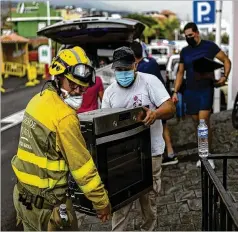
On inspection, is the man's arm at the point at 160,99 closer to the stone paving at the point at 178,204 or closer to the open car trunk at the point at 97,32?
the stone paving at the point at 178,204

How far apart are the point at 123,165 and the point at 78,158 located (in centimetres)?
65

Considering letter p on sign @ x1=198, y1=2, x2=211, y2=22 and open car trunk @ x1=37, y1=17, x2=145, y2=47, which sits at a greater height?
letter p on sign @ x1=198, y1=2, x2=211, y2=22

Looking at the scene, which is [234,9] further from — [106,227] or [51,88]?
[51,88]

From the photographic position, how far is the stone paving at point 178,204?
451cm

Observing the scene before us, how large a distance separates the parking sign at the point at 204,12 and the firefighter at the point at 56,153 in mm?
7932

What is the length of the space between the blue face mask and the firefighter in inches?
33.6

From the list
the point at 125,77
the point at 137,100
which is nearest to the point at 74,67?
the point at 125,77

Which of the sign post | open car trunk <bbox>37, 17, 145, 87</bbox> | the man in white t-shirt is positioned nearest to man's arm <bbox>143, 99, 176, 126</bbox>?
the man in white t-shirt

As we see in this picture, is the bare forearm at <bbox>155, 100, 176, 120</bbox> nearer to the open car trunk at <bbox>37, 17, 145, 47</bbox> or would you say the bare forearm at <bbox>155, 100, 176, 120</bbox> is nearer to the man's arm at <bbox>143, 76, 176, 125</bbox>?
the man's arm at <bbox>143, 76, 176, 125</bbox>

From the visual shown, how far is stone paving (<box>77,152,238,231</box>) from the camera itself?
451 cm

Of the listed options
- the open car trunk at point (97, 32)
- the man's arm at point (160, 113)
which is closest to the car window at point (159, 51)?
the open car trunk at point (97, 32)

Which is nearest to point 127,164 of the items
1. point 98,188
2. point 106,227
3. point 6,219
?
point 98,188

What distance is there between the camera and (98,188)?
2.88 meters

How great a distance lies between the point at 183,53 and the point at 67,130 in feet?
11.9
